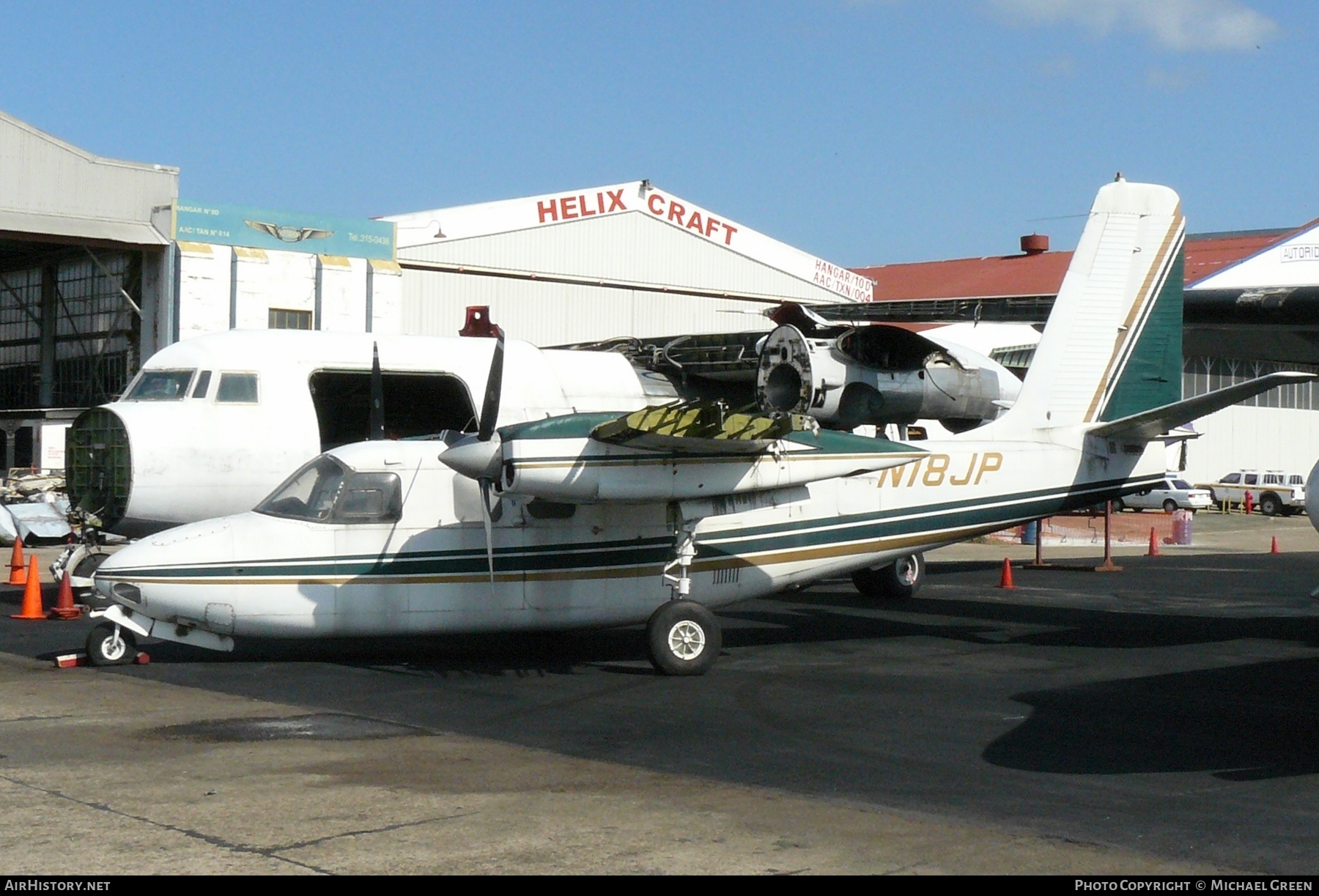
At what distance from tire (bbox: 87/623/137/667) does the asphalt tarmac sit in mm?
129

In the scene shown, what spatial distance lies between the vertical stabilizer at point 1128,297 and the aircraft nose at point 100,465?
35.5ft

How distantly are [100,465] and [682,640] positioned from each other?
23.9 ft

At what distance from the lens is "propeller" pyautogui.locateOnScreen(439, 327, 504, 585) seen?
40.0ft

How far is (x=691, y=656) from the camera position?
42.2 feet

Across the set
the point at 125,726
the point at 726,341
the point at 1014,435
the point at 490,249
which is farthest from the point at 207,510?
the point at 490,249

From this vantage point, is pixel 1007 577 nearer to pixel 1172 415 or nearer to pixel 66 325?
pixel 1172 415

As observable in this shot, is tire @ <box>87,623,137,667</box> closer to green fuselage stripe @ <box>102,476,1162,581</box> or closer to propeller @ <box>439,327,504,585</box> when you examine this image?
green fuselage stripe @ <box>102,476,1162,581</box>

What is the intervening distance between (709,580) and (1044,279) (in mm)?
45438

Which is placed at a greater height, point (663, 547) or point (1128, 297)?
point (1128, 297)

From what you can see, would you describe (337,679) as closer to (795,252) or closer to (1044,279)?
(795,252)

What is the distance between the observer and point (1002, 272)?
59125mm

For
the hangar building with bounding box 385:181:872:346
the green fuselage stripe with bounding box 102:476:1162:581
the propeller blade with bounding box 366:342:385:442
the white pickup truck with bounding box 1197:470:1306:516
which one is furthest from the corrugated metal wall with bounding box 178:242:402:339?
the white pickup truck with bounding box 1197:470:1306:516

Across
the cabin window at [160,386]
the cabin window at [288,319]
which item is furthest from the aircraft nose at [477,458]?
the cabin window at [288,319]

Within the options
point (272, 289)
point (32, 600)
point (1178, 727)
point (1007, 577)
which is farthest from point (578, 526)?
point (272, 289)
